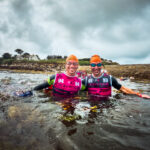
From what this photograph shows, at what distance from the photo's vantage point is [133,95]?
6.55 m

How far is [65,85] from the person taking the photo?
6.24m

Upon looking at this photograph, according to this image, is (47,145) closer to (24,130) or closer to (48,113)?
(24,130)

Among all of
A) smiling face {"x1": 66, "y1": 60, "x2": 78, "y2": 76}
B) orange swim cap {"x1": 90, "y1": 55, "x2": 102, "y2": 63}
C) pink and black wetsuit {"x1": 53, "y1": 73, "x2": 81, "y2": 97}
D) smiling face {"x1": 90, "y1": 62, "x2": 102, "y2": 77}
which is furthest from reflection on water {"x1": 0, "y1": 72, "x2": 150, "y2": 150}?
orange swim cap {"x1": 90, "y1": 55, "x2": 102, "y2": 63}

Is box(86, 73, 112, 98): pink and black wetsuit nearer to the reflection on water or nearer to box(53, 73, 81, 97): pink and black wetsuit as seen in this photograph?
box(53, 73, 81, 97): pink and black wetsuit

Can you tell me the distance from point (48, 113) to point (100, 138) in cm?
199

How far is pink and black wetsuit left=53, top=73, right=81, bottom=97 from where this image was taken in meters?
6.23

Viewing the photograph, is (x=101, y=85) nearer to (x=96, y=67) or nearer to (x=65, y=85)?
(x=96, y=67)

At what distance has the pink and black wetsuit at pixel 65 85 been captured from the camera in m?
6.23

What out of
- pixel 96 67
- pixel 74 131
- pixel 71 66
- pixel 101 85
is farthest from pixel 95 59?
pixel 74 131

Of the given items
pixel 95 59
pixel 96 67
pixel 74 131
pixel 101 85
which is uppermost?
pixel 95 59

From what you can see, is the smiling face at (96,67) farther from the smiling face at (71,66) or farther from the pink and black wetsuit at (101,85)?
the smiling face at (71,66)

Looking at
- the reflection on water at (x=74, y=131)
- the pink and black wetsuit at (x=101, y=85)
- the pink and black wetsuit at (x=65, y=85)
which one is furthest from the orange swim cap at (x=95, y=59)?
the reflection on water at (x=74, y=131)

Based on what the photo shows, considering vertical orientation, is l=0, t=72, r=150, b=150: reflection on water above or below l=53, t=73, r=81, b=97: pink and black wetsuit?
below

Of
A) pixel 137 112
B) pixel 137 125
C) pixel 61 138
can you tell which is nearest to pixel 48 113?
pixel 61 138
